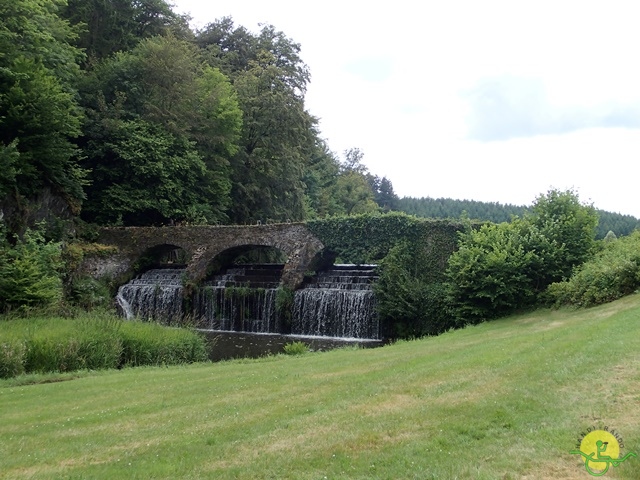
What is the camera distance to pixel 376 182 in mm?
85562

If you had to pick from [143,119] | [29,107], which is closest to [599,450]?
[29,107]

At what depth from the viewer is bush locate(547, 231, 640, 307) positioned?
15125 mm

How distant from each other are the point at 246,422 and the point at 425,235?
58.4ft

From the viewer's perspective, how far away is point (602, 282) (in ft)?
50.6

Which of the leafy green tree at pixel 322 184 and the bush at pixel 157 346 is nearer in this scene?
the bush at pixel 157 346

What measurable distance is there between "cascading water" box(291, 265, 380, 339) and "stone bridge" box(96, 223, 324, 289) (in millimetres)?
1267

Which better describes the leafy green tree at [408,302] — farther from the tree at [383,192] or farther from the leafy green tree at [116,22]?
the tree at [383,192]

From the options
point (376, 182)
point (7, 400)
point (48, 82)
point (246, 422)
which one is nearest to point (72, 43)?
point (48, 82)

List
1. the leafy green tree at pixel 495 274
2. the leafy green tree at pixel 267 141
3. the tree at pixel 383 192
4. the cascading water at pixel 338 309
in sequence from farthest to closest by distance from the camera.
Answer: the tree at pixel 383 192 → the leafy green tree at pixel 267 141 → the cascading water at pixel 338 309 → the leafy green tree at pixel 495 274

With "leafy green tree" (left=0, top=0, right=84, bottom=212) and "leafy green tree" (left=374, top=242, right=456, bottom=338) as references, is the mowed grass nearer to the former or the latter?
"leafy green tree" (left=374, top=242, right=456, bottom=338)

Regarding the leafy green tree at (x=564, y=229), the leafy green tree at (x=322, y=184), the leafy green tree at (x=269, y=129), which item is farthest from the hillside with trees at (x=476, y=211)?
the leafy green tree at (x=564, y=229)

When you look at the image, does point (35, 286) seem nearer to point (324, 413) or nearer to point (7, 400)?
point (7, 400)

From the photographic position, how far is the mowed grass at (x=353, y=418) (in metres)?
4.63

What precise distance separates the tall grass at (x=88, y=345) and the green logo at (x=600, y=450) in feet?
35.9
